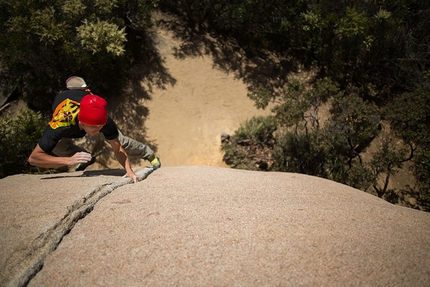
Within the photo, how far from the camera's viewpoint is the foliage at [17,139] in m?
6.36

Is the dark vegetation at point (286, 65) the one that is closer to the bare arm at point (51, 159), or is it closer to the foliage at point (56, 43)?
the foliage at point (56, 43)

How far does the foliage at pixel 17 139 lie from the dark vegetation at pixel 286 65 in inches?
6.2

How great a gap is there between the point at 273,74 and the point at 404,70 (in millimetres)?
5279

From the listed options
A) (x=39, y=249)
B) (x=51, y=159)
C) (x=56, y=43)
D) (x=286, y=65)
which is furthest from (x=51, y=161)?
(x=286, y=65)

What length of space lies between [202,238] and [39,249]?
53.1 inches

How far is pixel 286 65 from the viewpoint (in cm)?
1205

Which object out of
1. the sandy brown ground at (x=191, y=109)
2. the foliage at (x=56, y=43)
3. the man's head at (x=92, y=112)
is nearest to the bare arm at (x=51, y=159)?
the man's head at (x=92, y=112)

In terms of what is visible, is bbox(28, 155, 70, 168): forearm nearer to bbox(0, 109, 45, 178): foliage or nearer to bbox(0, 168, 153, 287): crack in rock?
bbox(0, 168, 153, 287): crack in rock

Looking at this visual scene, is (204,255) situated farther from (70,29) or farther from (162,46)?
(162,46)

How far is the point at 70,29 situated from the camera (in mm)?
7812

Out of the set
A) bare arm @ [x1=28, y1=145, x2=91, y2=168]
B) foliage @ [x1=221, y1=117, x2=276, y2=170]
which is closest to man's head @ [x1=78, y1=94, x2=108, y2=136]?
bare arm @ [x1=28, y1=145, x2=91, y2=168]

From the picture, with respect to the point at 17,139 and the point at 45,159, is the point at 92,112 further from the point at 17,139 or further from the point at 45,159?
the point at 17,139

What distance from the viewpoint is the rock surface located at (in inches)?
79.3

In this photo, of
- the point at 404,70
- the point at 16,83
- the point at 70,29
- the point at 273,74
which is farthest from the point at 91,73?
the point at 404,70
